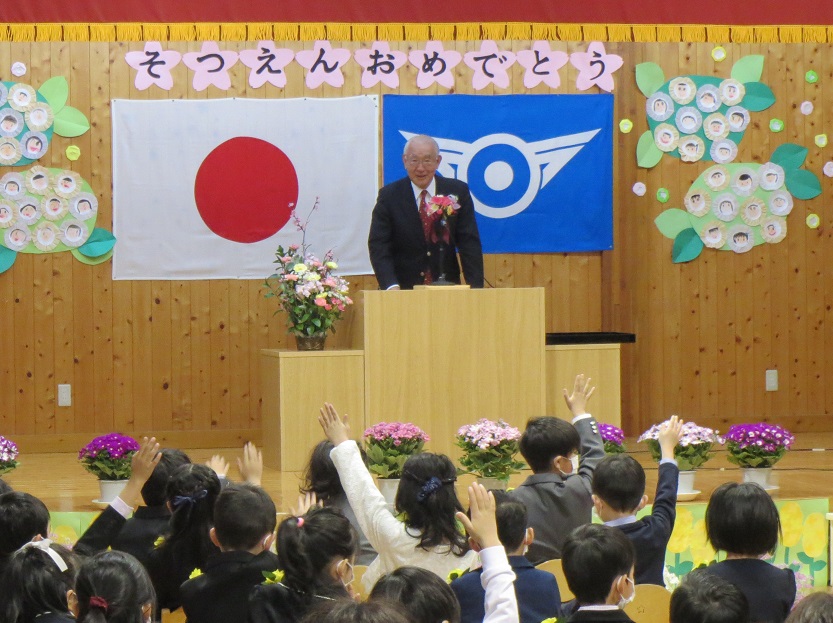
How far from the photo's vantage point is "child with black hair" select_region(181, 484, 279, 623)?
8.79ft

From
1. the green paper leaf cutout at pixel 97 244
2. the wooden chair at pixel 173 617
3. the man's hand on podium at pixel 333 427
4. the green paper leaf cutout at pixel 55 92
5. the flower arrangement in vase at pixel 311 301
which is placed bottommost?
the wooden chair at pixel 173 617

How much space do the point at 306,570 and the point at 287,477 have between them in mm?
3547

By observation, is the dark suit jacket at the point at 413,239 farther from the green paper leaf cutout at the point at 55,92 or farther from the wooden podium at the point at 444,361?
the green paper leaf cutout at the point at 55,92

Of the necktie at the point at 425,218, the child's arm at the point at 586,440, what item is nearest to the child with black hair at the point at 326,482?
the child's arm at the point at 586,440

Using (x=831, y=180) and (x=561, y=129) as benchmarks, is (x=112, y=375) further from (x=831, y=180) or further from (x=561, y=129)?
(x=831, y=180)

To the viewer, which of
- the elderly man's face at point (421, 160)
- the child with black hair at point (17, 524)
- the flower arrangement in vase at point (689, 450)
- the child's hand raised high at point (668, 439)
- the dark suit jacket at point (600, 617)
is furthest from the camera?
the elderly man's face at point (421, 160)

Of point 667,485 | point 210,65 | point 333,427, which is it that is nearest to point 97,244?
point 210,65

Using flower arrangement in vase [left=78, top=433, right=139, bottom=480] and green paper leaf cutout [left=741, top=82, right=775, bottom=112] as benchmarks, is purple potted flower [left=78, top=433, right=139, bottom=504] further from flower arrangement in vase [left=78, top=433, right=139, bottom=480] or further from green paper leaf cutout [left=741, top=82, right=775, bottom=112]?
green paper leaf cutout [left=741, top=82, right=775, bottom=112]

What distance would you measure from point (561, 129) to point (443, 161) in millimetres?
773

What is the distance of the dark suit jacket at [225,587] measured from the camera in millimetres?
2674

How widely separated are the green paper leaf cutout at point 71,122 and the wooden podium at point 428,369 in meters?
2.19

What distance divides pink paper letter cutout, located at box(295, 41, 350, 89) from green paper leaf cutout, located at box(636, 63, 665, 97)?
187cm

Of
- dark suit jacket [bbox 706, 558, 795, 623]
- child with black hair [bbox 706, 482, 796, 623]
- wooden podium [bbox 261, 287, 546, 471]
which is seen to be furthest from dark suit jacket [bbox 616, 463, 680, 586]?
wooden podium [bbox 261, 287, 546, 471]

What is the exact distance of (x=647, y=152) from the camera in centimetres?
785
